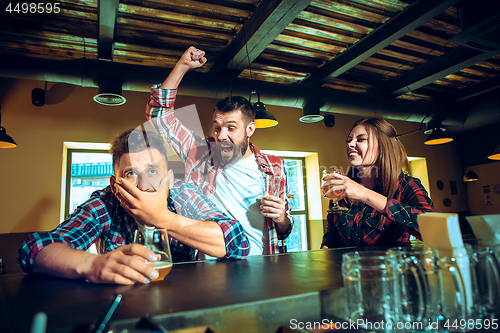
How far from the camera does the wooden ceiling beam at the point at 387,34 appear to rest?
7.88ft

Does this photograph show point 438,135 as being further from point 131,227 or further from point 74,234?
point 74,234

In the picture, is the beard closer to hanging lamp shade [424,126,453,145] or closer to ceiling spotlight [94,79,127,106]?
ceiling spotlight [94,79,127,106]

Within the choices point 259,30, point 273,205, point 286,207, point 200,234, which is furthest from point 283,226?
point 259,30

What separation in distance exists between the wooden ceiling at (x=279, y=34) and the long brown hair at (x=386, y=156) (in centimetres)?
120

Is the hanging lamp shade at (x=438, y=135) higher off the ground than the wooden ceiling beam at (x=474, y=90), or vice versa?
the wooden ceiling beam at (x=474, y=90)

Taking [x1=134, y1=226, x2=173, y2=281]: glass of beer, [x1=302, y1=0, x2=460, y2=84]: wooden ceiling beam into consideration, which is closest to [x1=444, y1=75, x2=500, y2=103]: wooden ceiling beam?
[x1=302, y1=0, x2=460, y2=84]: wooden ceiling beam

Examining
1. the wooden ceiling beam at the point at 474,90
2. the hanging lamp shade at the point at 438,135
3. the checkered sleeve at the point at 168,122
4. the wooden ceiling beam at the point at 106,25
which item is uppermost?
the wooden ceiling beam at the point at 474,90

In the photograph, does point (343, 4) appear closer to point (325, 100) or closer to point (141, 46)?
point (325, 100)

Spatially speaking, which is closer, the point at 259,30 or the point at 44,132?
the point at 259,30

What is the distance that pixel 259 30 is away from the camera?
260cm

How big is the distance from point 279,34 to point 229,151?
62.9 inches

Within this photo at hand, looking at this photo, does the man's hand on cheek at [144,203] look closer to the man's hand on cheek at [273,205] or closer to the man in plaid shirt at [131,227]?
the man in plaid shirt at [131,227]

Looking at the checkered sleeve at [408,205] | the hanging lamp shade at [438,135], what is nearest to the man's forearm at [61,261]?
the checkered sleeve at [408,205]

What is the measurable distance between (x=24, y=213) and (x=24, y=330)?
3720 mm
